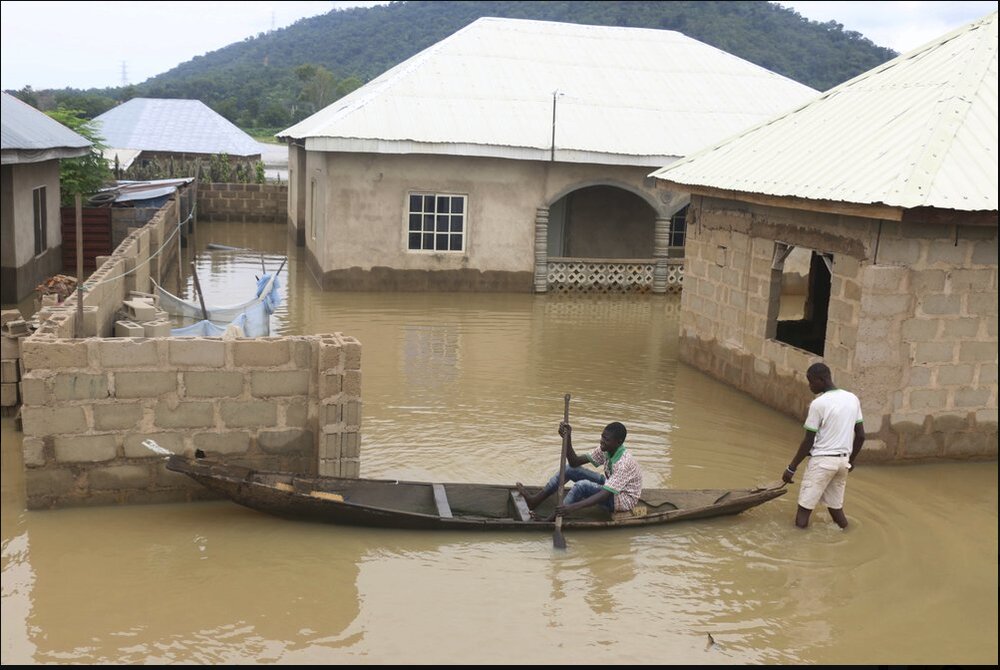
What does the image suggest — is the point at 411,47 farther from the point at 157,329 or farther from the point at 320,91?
the point at 157,329

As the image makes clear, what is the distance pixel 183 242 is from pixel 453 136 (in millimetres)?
11170

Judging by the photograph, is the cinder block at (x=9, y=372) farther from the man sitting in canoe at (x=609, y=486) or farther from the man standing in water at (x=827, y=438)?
the man standing in water at (x=827, y=438)

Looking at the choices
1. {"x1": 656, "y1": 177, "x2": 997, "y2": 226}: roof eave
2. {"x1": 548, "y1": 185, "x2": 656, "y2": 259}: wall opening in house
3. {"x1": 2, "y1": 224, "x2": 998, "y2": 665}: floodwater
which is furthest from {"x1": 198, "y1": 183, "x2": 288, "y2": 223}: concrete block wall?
{"x1": 656, "y1": 177, "x2": 997, "y2": 226}: roof eave

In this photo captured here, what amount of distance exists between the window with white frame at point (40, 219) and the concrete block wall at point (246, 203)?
15.7 meters

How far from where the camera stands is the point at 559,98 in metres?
23.9

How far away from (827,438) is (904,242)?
3185mm

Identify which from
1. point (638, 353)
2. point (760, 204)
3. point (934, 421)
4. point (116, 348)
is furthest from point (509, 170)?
point (116, 348)

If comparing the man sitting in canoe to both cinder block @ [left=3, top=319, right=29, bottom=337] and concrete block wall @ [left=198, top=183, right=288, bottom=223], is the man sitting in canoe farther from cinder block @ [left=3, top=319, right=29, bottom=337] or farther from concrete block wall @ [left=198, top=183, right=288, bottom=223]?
concrete block wall @ [left=198, top=183, right=288, bottom=223]

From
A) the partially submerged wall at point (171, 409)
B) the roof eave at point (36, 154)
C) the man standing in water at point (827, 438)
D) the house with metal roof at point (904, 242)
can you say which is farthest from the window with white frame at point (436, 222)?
the man standing in water at point (827, 438)

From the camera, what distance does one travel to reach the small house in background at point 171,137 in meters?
43.0

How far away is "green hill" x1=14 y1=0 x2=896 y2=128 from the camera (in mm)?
66938

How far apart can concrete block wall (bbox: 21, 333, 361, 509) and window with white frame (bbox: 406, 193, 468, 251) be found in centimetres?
1282

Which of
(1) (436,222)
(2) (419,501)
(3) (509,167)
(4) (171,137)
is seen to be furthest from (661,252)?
(4) (171,137)

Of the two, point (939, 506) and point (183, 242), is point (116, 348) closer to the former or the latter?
point (939, 506)
